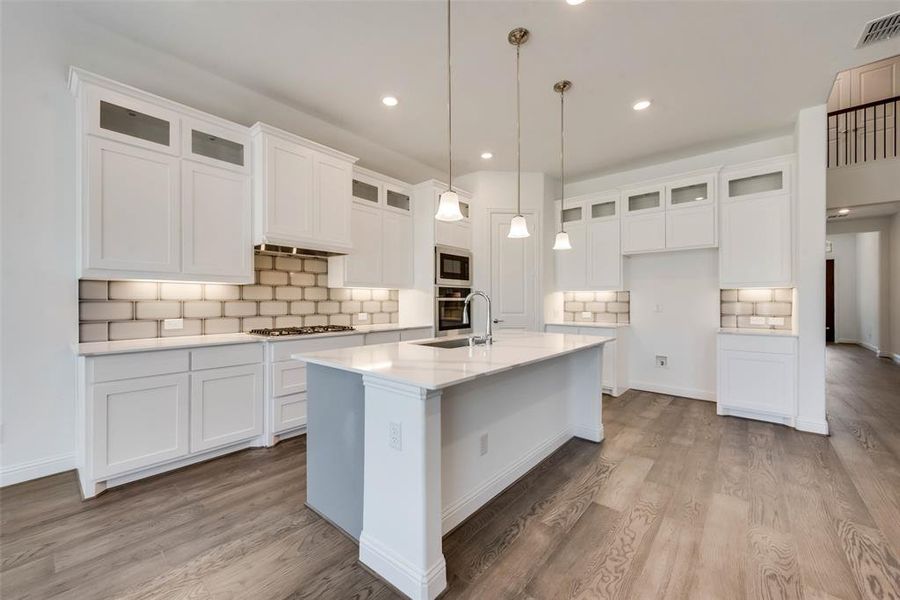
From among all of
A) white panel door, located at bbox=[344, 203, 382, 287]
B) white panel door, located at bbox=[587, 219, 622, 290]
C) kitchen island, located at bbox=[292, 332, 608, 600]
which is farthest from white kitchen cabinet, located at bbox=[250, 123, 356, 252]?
white panel door, located at bbox=[587, 219, 622, 290]

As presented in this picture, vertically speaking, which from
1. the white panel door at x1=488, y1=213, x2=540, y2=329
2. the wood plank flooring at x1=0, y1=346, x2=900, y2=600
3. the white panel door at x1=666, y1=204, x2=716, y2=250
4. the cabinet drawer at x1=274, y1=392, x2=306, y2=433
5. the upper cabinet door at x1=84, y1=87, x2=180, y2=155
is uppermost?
the upper cabinet door at x1=84, y1=87, x2=180, y2=155

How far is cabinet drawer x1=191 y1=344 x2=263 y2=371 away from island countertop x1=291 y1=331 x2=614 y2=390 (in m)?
1.11


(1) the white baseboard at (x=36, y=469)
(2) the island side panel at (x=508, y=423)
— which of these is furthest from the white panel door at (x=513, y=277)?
(1) the white baseboard at (x=36, y=469)

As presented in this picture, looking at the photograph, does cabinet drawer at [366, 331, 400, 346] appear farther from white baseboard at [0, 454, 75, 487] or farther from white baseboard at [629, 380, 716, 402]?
white baseboard at [629, 380, 716, 402]

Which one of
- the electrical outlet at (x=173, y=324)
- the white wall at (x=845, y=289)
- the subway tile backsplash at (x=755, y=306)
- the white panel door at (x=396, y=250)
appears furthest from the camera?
the white wall at (x=845, y=289)

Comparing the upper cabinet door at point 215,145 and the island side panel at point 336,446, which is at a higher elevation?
the upper cabinet door at point 215,145

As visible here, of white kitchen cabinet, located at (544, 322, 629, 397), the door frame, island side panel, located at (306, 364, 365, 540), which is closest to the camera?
island side panel, located at (306, 364, 365, 540)

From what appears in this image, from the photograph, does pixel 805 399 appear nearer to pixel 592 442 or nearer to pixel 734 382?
pixel 734 382

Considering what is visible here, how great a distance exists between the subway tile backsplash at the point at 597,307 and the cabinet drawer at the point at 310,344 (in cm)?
319

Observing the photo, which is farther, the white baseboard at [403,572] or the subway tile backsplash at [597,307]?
the subway tile backsplash at [597,307]

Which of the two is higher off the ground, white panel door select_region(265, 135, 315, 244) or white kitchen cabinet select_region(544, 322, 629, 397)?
white panel door select_region(265, 135, 315, 244)

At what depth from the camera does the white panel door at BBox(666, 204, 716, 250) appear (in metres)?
4.09

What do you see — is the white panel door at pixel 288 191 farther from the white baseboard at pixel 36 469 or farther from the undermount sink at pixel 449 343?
the white baseboard at pixel 36 469

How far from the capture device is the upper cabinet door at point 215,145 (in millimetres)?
2752
